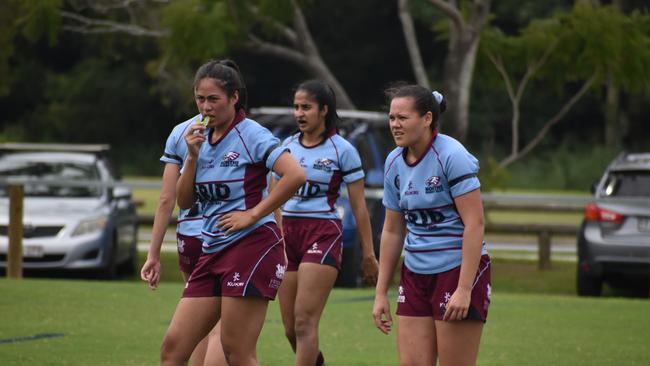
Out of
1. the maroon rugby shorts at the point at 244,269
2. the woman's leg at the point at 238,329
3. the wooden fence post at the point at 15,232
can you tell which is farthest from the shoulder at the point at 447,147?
the wooden fence post at the point at 15,232

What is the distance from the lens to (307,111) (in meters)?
8.67

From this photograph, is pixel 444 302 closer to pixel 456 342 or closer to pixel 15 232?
pixel 456 342

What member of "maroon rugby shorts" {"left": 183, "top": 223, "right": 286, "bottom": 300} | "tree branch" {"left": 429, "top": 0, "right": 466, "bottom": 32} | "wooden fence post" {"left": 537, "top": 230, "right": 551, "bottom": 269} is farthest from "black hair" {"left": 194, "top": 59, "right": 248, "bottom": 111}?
"tree branch" {"left": 429, "top": 0, "right": 466, "bottom": 32}

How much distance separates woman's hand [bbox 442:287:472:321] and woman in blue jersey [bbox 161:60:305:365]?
93cm

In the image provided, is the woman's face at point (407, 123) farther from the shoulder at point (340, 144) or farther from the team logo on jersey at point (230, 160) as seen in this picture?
the shoulder at point (340, 144)

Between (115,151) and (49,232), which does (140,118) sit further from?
(49,232)

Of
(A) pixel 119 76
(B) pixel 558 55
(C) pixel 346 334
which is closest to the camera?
(C) pixel 346 334

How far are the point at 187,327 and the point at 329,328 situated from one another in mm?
5436

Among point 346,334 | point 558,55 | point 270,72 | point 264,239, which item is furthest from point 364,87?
point 264,239

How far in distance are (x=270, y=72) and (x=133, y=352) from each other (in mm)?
51229

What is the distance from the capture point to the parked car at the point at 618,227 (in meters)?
14.6

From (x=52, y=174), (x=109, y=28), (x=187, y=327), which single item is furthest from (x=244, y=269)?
(x=109, y=28)

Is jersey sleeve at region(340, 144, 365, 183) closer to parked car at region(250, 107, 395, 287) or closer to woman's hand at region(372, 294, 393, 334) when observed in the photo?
woman's hand at region(372, 294, 393, 334)

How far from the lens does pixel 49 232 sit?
15875mm
